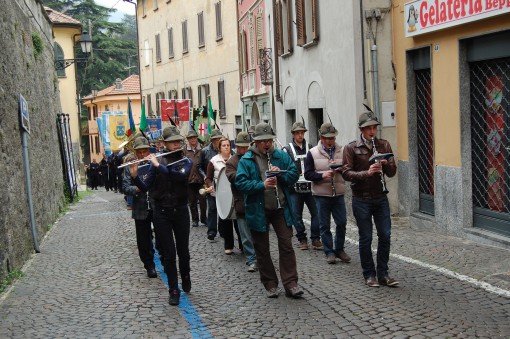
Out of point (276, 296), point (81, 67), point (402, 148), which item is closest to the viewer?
point (276, 296)

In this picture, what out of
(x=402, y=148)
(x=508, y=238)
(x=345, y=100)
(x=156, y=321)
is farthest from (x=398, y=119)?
(x=156, y=321)

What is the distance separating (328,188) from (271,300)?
2.36 m

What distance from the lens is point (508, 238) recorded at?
9.70m

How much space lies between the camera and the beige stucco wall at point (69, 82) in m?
39.7

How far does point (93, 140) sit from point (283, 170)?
5573cm

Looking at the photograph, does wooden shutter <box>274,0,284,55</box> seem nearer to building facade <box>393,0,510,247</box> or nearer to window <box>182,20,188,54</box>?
building facade <box>393,0,510,247</box>

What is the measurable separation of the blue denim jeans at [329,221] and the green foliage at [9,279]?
13.3 ft

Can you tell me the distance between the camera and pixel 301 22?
17672 millimetres

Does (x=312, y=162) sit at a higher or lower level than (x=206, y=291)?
higher

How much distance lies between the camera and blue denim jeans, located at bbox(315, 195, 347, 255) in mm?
9453

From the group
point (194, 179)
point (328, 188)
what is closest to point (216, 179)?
point (328, 188)

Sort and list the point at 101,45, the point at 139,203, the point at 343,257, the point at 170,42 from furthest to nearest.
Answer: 1. the point at 101,45
2. the point at 170,42
3. the point at 343,257
4. the point at 139,203

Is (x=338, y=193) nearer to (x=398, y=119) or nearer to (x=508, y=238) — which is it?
(x=508, y=238)

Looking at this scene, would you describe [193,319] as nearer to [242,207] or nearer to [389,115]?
[242,207]
